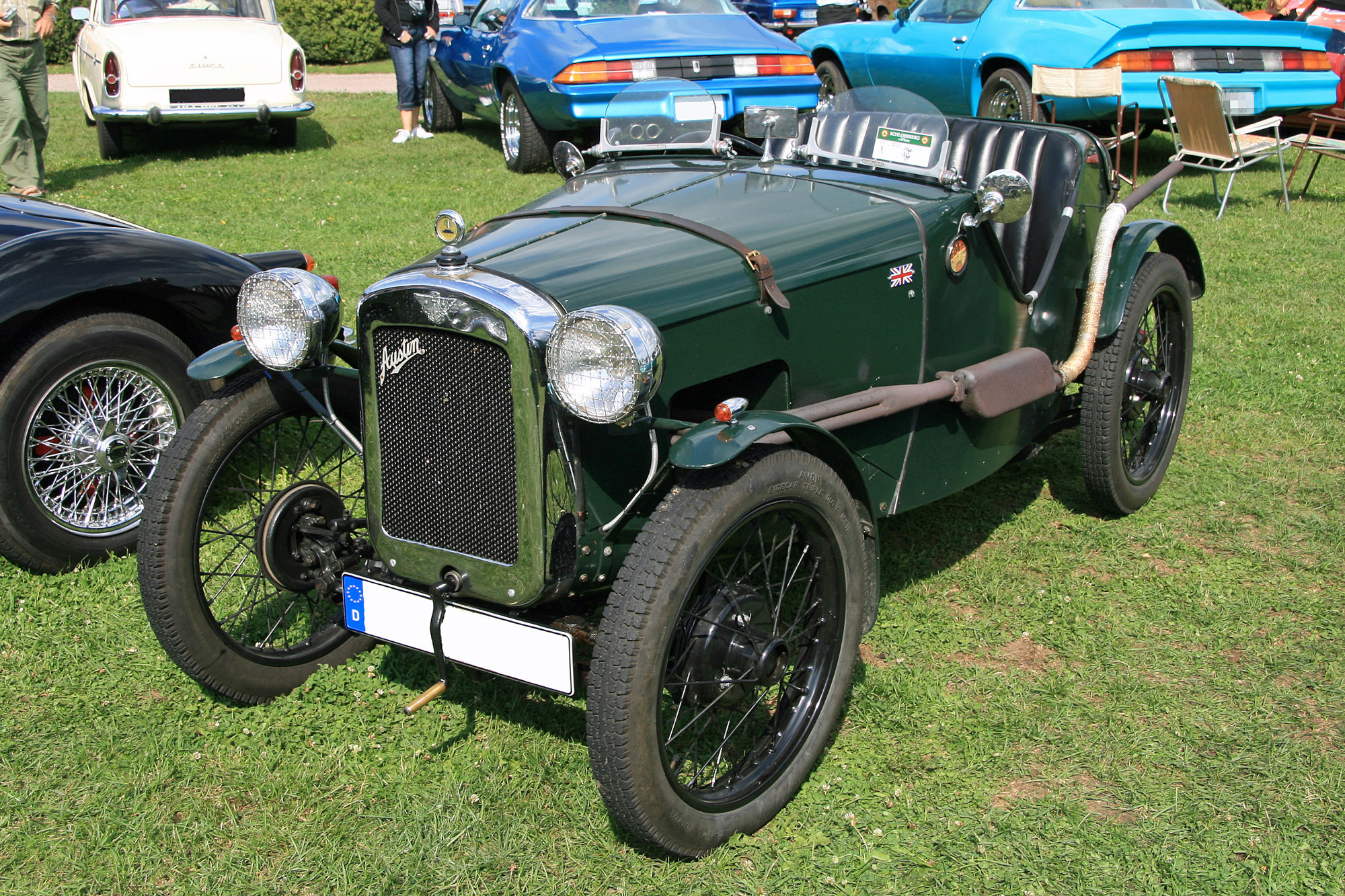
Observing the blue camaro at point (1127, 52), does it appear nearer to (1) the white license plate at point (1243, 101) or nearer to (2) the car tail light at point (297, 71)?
(1) the white license plate at point (1243, 101)

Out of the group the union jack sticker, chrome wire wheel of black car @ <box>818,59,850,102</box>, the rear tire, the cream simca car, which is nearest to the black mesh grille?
the union jack sticker

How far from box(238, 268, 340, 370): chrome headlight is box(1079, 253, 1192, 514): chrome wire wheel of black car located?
272cm

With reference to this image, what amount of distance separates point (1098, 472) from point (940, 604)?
87 cm

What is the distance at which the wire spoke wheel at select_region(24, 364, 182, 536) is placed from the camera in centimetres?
382

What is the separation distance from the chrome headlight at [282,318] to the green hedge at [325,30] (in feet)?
66.7

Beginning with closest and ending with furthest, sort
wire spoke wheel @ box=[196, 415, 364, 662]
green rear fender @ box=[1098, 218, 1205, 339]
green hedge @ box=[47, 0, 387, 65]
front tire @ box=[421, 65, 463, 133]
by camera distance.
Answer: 1. wire spoke wheel @ box=[196, 415, 364, 662]
2. green rear fender @ box=[1098, 218, 1205, 339]
3. front tire @ box=[421, 65, 463, 133]
4. green hedge @ box=[47, 0, 387, 65]

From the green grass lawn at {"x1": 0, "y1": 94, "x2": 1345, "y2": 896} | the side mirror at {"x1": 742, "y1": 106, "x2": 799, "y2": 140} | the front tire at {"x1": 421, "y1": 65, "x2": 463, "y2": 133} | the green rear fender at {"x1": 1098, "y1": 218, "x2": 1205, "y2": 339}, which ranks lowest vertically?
the green grass lawn at {"x1": 0, "y1": 94, "x2": 1345, "y2": 896}

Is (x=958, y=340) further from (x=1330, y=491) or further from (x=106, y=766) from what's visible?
(x=106, y=766)

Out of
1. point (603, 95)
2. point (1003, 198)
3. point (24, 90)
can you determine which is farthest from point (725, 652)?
point (24, 90)

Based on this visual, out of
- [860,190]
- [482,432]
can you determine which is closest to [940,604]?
[860,190]

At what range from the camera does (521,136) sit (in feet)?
32.9

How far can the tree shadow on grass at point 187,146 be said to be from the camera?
1071 centimetres

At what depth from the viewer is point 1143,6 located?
31.3 feet

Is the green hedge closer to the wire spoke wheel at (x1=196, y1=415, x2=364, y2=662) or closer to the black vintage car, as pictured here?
the black vintage car
